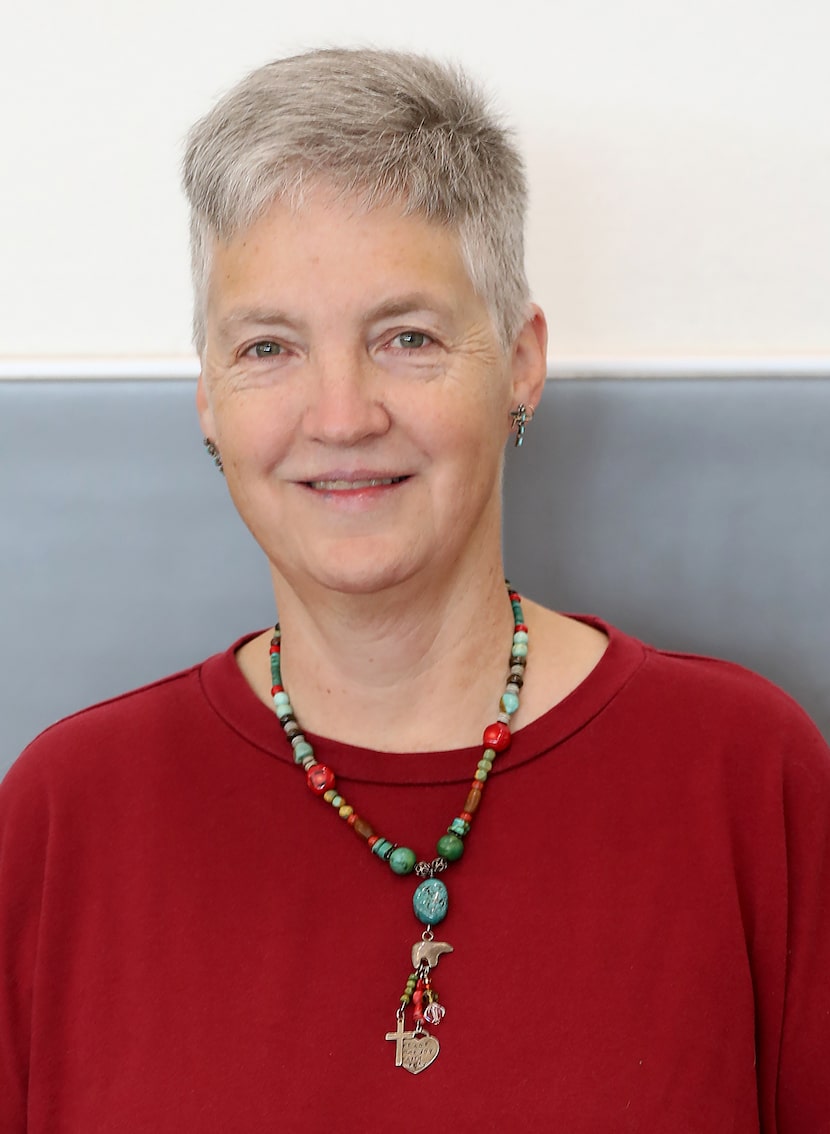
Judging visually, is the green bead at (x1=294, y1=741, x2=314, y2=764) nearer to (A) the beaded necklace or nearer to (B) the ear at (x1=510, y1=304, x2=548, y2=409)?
(A) the beaded necklace

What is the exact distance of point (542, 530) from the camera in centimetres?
150

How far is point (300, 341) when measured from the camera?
1.08m

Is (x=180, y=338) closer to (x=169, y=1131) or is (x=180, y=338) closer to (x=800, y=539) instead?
(x=800, y=539)

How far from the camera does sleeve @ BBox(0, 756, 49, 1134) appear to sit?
1.15 m

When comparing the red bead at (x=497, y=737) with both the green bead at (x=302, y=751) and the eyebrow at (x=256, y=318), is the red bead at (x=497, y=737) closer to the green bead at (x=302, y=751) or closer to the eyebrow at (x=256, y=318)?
the green bead at (x=302, y=751)

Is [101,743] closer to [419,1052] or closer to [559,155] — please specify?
[419,1052]

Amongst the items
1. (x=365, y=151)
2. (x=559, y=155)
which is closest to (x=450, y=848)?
(x=365, y=151)

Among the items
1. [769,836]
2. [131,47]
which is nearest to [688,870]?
[769,836]

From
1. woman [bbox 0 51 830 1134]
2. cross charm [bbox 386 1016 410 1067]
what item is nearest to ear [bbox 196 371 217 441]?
woman [bbox 0 51 830 1134]

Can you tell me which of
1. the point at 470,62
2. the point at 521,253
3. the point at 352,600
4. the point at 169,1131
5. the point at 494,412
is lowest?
the point at 169,1131

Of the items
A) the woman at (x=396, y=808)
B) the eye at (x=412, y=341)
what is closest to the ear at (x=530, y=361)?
the woman at (x=396, y=808)

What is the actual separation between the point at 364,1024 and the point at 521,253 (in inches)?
28.4

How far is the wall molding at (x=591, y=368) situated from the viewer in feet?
4.73

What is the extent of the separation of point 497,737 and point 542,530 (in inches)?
16.8
